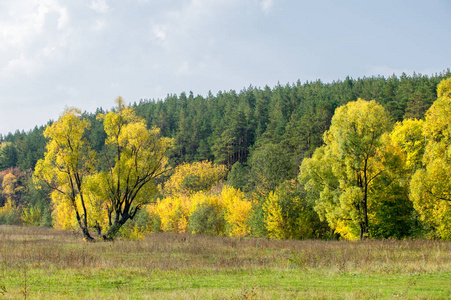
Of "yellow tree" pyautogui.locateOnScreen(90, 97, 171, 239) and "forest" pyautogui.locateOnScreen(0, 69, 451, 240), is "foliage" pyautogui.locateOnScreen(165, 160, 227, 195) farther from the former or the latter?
"yellow tree" pyautogui.locateOnScreen(90, 97, 171, 239)

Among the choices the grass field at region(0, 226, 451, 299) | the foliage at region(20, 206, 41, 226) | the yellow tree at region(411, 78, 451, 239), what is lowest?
the foliage at region(20, 206, 41, 226)

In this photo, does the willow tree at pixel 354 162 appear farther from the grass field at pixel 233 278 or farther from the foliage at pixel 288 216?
the grass field at pixel 233 278

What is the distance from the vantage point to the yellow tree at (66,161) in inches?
1038

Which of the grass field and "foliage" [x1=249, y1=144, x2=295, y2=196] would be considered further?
"foliage" [x1=249, y1=144, x2=295, y2=196]

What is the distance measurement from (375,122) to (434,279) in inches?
754

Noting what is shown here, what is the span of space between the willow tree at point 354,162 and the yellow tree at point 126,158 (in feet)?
49.9

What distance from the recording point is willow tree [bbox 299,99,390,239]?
94.0ft

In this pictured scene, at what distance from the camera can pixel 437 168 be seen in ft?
75.6

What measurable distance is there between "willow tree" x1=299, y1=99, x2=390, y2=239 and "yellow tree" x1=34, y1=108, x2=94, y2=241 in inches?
844

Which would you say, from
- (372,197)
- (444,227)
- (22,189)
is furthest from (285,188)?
(22,189)

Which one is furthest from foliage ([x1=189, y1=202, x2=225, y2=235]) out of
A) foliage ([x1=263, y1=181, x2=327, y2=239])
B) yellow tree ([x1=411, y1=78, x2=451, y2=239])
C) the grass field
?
the grass field

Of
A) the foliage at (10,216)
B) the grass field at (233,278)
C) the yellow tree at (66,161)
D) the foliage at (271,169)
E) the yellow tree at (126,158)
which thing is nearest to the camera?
the grass field at (233,278)

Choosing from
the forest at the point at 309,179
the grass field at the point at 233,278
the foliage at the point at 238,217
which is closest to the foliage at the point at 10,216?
the forest at the point at 309,179

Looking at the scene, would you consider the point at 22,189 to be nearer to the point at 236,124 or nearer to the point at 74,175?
the point at 236,124
